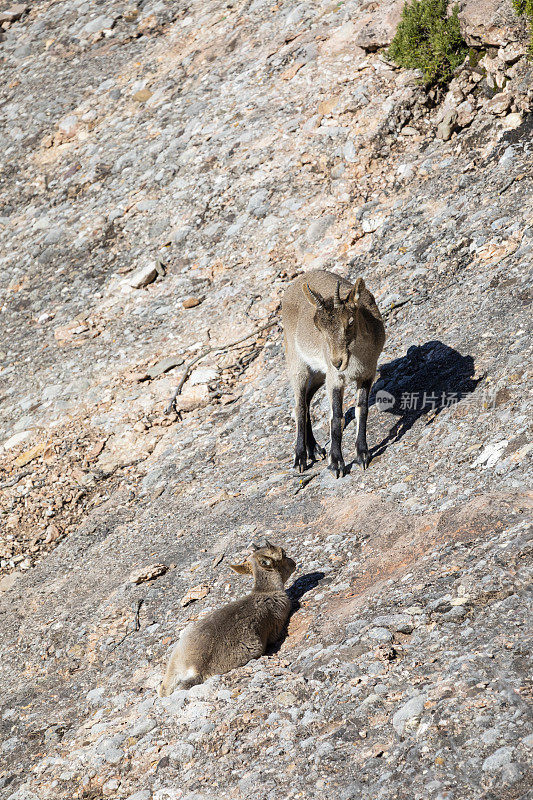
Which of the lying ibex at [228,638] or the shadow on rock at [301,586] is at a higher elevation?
the lying ibex at [228,638]

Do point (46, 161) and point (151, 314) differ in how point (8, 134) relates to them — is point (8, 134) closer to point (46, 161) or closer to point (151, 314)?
point (46, 161)

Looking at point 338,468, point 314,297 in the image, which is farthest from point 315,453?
point 314,297

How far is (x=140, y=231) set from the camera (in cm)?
1427

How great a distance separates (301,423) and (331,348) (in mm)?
1311

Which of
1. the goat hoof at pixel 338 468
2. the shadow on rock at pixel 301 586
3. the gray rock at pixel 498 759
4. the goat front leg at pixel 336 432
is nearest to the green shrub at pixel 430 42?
the goat front leg at pixel 336 432

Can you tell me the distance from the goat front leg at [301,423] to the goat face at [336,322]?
1.13 meters

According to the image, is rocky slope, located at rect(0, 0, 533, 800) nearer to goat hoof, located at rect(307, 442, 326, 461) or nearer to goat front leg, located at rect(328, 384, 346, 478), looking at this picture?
goat front leg, located at rect(328, 384, 346, 478)

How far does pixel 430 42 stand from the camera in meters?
12.7

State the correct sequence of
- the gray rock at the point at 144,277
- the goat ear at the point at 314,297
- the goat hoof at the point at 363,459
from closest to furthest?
the goat ear at the point at 314,297 < the goat hoof at the point at 363,459 < the gray rock at the point at 144,277

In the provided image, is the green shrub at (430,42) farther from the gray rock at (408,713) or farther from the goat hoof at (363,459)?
the gray rock at (408,713)

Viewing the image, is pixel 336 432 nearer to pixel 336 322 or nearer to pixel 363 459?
pixel 363 459

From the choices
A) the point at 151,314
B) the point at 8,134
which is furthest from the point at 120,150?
the point at 151,314

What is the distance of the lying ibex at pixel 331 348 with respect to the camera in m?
7.75

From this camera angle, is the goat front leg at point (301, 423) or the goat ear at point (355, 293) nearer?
the goat ear at point (355, 293)
